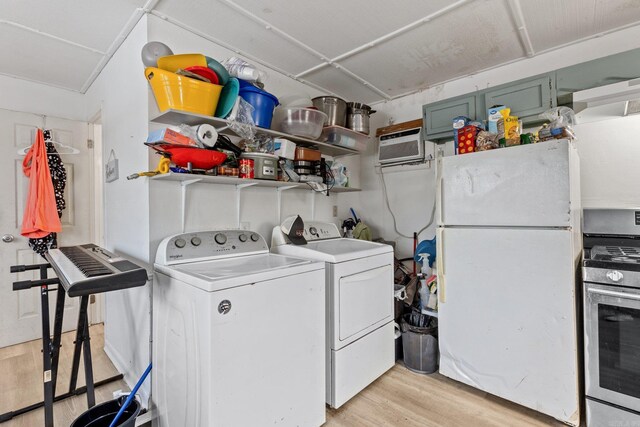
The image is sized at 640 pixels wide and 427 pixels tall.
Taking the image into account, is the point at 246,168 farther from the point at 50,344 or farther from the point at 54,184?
the point at 54,184

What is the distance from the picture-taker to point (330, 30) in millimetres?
2018

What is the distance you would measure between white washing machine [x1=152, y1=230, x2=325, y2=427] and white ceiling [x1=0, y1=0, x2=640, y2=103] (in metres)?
1.40

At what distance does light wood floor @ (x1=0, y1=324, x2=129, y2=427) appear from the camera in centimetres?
181

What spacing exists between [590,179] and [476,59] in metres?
1.25

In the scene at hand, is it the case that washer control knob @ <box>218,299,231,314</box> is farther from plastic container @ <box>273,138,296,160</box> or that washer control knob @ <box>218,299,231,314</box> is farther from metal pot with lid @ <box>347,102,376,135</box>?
metal pot with lid @ <box>347,102,376,135</box>

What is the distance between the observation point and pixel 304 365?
162 cm

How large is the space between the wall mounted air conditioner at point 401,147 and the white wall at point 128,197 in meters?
2.17

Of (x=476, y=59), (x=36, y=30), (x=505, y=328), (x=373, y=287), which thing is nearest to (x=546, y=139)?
(x=476, y=59)

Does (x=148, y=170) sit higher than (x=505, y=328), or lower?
higher

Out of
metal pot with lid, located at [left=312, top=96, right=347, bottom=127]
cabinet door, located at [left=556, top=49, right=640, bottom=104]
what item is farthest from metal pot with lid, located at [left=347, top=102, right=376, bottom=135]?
cabinet door, located at [left=556, top=49, right=640, bottom=104]

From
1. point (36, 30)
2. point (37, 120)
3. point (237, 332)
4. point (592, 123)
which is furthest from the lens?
point (37, 120)

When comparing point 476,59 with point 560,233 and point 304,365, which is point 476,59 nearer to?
point 560,233

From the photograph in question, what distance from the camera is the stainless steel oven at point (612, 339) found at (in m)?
1.50

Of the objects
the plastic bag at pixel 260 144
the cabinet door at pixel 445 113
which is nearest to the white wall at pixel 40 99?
the plastic bag at pixel 260 144
